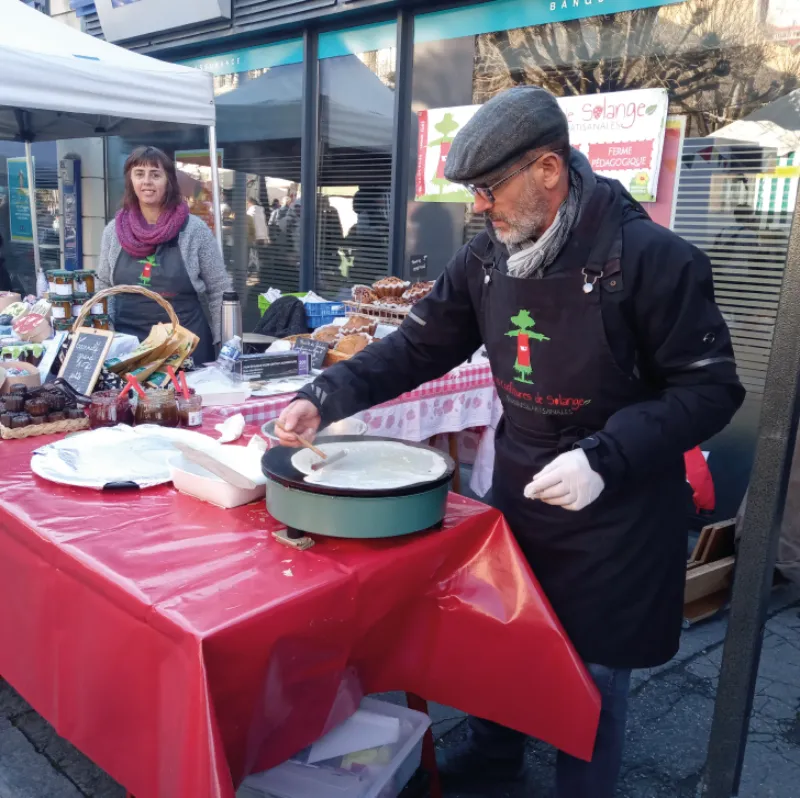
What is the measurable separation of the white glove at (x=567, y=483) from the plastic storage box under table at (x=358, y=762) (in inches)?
34.4

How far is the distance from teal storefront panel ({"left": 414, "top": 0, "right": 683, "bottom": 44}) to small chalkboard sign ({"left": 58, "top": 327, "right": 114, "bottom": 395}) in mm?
3682

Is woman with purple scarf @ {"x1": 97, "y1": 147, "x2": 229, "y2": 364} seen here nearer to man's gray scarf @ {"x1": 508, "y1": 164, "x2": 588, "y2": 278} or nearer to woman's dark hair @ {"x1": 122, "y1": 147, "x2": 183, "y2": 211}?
woman's dark hair @ {"x1": 122, "y1": 147, "x2": 183, "y2": 211}

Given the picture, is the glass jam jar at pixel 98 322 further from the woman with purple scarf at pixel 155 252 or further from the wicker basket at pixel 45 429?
the wicker basket at pixel 45 429

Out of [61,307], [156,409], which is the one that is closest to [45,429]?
[156,409]

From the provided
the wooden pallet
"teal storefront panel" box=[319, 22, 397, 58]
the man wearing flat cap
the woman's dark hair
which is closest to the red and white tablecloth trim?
the wooden pallet

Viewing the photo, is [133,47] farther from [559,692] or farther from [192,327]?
[559,692]

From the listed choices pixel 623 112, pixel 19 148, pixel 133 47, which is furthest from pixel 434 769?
pixel 19 148

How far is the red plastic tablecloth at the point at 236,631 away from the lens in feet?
4.33

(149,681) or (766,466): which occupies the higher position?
(766,466)

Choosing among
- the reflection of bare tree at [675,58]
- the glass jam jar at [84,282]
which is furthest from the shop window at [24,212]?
the glass jam jar at [84,282]

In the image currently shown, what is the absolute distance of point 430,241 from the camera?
5.80 meters

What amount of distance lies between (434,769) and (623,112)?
390 centimetres

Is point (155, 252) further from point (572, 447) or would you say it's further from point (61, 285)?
point (572, 447)

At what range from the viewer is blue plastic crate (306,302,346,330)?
4598 mm
